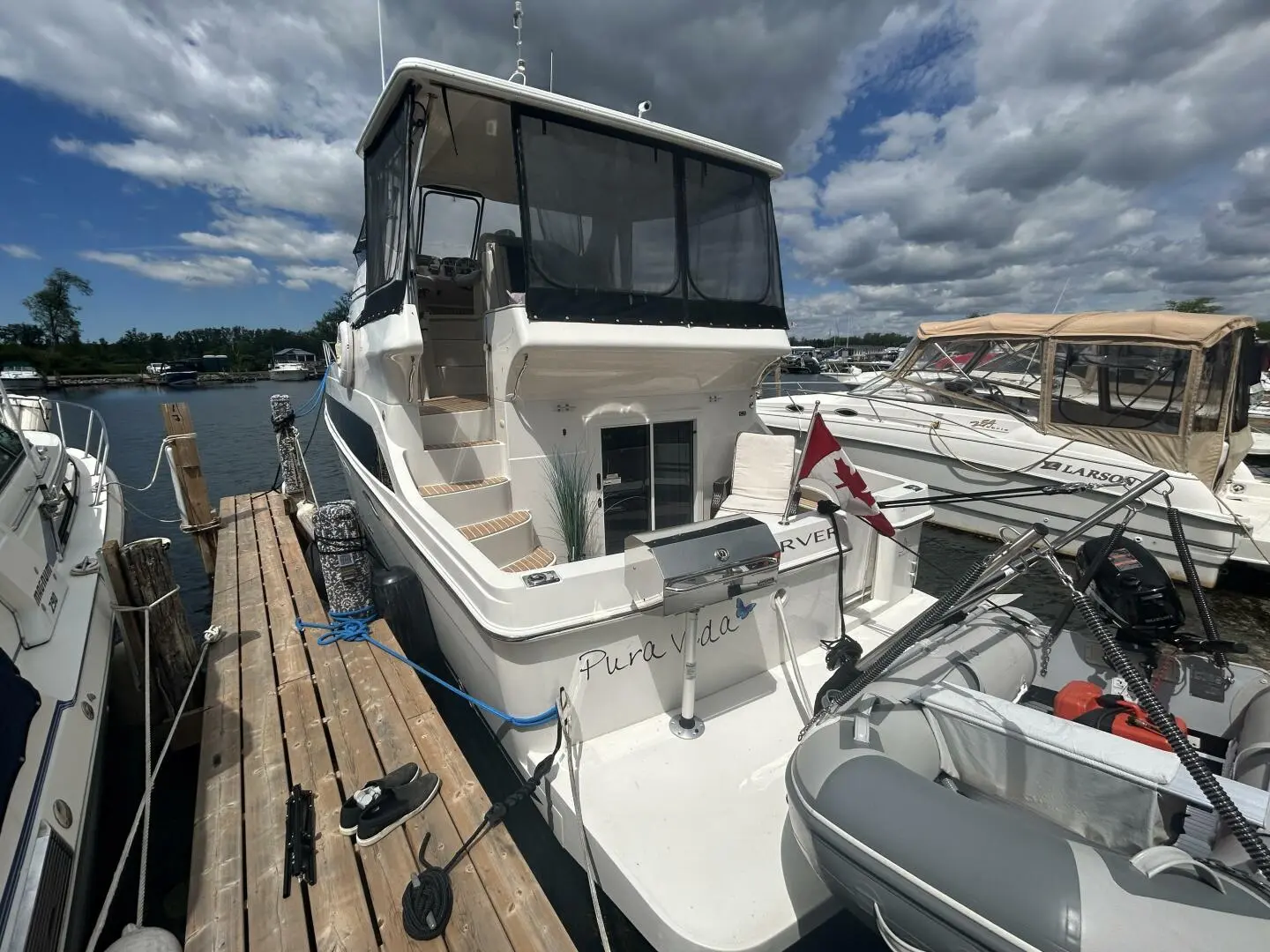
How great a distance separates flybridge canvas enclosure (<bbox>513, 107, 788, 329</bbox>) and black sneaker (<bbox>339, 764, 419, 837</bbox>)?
2.57m

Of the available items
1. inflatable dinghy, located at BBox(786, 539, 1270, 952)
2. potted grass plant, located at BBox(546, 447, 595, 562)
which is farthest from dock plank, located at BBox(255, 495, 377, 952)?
potted grass plant, located at BBox(546, 447, 595, 562)

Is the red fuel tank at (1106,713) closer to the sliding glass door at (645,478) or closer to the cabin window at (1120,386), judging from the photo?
the sliding glass door at (645,478)

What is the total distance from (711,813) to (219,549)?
5.73m

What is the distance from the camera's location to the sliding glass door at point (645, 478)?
4.18 meters

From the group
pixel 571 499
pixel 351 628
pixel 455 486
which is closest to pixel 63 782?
pixel 351 628

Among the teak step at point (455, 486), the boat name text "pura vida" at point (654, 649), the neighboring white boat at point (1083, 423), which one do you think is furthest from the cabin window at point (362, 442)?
the neighboring white boat at point (1083, 423)

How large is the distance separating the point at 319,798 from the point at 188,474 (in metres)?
5.02

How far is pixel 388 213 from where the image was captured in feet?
13.6

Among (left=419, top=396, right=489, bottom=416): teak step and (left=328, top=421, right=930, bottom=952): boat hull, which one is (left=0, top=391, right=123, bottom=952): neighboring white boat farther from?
(left=419, top=396, right=489, bottom=416): teak step

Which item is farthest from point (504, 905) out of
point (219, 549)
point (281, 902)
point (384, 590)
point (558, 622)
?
point (219, 549)

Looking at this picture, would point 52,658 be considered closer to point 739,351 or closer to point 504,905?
point 504,905

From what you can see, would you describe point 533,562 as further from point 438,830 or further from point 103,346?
point 103,346

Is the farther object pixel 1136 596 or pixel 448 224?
pixel 448 224

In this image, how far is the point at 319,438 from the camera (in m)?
18.7
